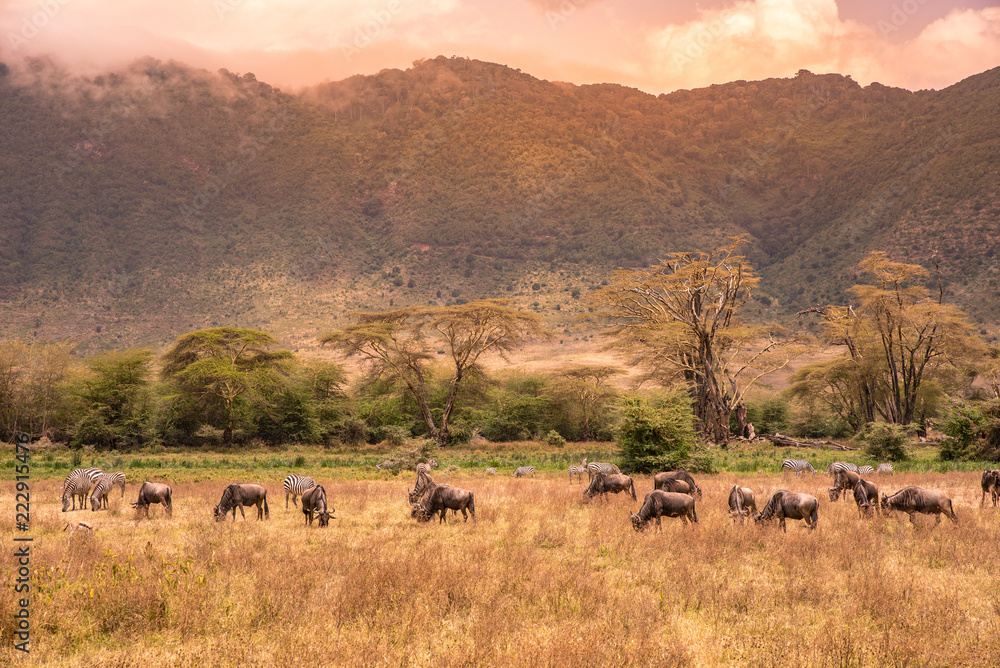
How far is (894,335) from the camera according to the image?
1829 inches

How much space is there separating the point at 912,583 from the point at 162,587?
33.8 feet

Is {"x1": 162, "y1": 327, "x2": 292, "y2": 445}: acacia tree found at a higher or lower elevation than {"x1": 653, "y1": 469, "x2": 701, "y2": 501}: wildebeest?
higher

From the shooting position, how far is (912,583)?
331 inches

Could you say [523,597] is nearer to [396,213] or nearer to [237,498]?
[237,498]

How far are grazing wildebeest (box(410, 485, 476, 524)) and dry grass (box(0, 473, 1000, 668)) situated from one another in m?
0.81

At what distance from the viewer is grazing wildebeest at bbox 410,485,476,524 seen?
13.9m

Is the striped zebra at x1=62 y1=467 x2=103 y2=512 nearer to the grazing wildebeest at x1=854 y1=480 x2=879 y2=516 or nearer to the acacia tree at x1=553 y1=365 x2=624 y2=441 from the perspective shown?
the grazing wildebeest at x1=854 y1=480 x2=879 y2=516

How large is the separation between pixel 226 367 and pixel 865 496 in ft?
139

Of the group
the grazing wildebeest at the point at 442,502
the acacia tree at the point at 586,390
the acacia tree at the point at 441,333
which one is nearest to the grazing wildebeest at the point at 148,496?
the grazing wildebeest at the point at 442,502

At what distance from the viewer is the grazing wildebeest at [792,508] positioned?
12086mm

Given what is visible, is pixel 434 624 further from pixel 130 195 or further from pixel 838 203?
pixel 130 195

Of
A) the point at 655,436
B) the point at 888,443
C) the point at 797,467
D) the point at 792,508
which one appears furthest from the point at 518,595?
the point at 888,443

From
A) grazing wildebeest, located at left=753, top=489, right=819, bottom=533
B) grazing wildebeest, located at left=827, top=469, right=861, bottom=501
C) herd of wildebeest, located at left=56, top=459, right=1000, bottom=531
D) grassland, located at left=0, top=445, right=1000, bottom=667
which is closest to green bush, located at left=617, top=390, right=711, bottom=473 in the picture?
herd of wildebeest, located at left=56, top=459, right=1000, bottom=531

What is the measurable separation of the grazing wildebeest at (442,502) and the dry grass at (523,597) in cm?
81
